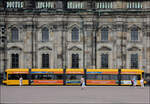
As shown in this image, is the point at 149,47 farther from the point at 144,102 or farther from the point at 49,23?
the point at 144,102

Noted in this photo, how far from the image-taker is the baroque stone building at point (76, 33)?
4372 cm

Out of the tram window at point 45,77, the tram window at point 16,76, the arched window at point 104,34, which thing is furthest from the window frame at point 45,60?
the arched window at point 104,34

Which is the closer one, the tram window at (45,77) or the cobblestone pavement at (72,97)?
the cobblestone pavement at (72,97)

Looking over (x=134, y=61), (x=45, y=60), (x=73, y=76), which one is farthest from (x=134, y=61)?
(x=45, y=60)

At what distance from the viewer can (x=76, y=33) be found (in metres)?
44.2

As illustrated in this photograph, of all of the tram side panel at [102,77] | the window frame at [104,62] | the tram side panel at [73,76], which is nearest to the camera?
the tram side panel at [102,77]

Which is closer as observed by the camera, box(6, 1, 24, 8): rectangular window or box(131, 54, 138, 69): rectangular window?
box(131, 54, 138, 69): rectangular window

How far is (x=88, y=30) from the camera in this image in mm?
43781

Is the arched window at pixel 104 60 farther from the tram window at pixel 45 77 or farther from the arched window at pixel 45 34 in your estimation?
the arched window at pixel 45 34

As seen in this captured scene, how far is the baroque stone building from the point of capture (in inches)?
1721

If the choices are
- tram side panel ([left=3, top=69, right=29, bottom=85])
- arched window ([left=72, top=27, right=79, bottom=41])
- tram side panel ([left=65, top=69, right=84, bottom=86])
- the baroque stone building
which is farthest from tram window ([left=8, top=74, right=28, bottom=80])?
arched window ([left=72, top=27, right=79, bottom=41])

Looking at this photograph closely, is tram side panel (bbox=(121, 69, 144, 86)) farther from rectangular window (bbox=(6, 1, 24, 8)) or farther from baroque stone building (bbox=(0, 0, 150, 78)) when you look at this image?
rectangular window (bbox=(6, 1, 24, 8))

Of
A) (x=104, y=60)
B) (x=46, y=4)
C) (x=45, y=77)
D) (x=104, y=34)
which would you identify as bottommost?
(x=45, y=77)

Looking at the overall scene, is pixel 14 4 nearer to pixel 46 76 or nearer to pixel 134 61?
pixel 46 76
